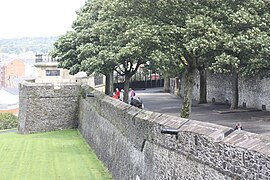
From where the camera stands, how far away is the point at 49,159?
24.8 m

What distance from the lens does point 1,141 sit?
32.5 meters

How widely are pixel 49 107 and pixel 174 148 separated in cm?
2658

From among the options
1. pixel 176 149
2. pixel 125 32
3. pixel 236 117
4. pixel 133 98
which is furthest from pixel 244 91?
pixel 176 149

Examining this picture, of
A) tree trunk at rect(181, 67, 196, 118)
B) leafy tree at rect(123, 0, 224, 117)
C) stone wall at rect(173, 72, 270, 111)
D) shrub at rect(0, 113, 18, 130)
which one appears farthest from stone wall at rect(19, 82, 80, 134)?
leafy tree at rect(123, 0, 224, 117)

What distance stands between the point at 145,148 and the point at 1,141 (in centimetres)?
2081

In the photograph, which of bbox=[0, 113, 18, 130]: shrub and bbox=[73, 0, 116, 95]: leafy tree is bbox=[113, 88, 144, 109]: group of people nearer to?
bbox=[73, 0, 116, 95]: leafy tree

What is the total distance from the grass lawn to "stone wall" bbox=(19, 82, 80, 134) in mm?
2338

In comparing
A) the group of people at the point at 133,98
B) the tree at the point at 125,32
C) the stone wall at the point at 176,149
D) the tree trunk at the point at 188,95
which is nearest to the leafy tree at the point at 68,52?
the group of people at the point at 133,98

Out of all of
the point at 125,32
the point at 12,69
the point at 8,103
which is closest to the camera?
the point at 125,32

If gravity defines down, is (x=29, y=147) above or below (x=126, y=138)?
below

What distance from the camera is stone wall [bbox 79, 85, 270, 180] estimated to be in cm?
786

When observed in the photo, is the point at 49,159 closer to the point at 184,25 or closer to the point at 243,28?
the point at 184,25

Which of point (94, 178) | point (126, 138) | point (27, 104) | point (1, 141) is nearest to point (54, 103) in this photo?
point (27, 104)

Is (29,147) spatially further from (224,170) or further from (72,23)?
(224,170)
